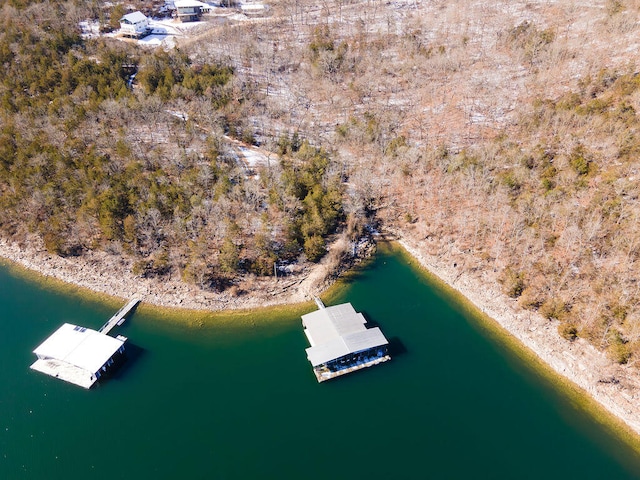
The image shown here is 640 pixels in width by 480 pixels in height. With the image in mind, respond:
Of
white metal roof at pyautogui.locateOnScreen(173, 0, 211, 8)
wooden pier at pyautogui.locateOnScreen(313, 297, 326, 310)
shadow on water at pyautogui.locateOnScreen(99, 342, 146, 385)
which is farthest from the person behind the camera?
white metal roof at pyautogui.locateOnScreen(173, 0, 211, 8)

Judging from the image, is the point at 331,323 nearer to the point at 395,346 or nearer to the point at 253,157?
the point at 395,346

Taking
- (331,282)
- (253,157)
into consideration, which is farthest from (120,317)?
(253,157)

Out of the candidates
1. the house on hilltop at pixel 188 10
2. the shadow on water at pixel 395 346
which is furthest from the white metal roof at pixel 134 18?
the shadow on water at pixel 395 346

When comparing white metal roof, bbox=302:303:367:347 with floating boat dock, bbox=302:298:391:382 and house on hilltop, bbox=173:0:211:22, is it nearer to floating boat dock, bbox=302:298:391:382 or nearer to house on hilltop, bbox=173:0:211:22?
floating boat dock, bbox=302:298:391:382

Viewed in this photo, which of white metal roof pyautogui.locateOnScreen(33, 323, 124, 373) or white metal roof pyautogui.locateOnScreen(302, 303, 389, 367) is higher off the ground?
white metal roof pyautogui.locateOnScreen(302, 303, 389, 367)

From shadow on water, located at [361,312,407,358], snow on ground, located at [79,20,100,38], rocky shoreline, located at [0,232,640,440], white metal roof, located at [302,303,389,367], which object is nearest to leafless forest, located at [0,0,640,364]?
rocky shoreline, located at [0,232,640,440]

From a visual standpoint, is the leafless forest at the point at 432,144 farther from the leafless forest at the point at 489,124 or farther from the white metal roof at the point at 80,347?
the white metal roof at the point at 80,347

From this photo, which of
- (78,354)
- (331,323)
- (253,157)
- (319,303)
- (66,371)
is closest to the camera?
(78,354)
